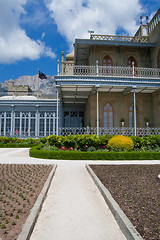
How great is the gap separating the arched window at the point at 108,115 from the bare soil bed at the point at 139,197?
38.2 feet

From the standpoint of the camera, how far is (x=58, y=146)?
12.2 meters

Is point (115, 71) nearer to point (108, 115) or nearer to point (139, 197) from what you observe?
point (108, 115)

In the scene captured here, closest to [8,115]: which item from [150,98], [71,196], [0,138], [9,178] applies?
[0,138]

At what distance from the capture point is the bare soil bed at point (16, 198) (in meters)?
2.87

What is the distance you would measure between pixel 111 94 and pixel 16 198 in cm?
1540

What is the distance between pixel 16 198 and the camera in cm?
416

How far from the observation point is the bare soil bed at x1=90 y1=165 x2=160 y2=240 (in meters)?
2.88

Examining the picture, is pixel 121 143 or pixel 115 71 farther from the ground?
pixel 115 71

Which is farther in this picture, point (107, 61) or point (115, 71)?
point (107, 61)

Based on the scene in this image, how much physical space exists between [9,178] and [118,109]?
45.7ft

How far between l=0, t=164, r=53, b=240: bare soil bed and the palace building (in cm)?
1036

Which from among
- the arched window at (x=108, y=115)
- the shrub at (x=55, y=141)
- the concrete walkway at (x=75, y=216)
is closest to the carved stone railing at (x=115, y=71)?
the arched window at (x=108, y=115)

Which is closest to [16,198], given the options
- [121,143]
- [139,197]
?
[139,197]

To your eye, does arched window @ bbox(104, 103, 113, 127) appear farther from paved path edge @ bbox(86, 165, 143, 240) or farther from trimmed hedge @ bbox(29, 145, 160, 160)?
paved path edge @ bbox(86, 165, 143, 240)
